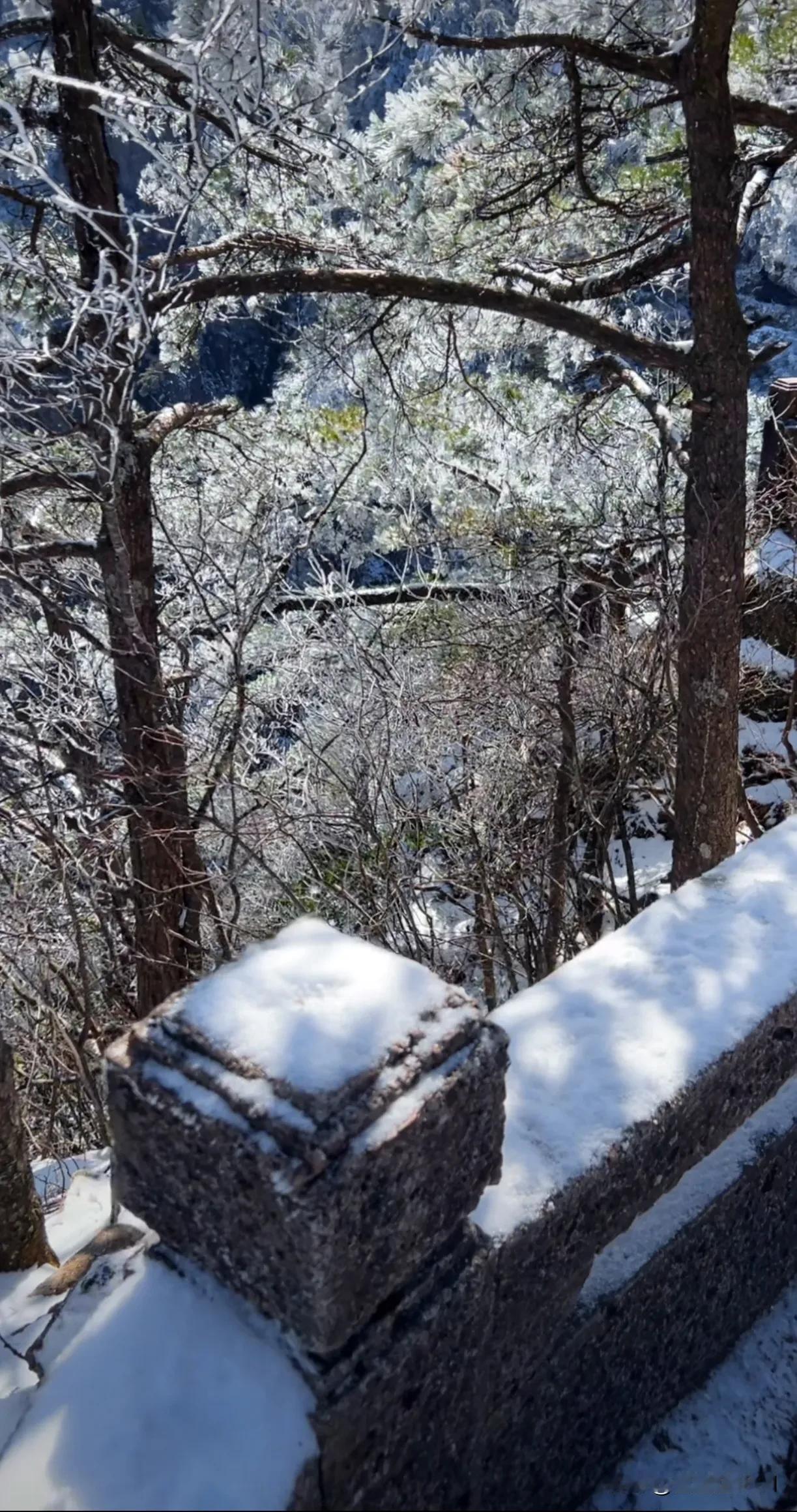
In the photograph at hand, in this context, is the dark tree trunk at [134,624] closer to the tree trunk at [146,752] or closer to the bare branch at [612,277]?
the tree trunk at [146,752]

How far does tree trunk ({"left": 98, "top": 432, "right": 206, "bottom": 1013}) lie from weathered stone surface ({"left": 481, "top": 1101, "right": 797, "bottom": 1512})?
3.57 metres

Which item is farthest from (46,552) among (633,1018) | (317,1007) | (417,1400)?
(417,1400)

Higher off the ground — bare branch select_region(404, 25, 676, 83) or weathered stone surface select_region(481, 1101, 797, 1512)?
bare branch select_region(404, 25, 676, 83)

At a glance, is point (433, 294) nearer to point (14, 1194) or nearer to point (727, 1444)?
point (14, 1194)

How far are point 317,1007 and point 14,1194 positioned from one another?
2.58m

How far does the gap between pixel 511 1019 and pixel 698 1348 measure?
73cm

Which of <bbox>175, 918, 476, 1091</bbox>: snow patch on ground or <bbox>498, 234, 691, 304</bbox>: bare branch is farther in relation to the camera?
<bbox>498, 234, 691, 304</bbox>: bare branch

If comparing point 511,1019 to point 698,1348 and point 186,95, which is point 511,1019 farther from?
point 186,95

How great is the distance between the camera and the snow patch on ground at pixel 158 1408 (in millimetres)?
1154

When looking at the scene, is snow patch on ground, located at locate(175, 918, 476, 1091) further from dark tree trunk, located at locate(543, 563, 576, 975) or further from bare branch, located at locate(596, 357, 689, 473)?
dark tree trunk, located at locate(543, 563, 576, 975)

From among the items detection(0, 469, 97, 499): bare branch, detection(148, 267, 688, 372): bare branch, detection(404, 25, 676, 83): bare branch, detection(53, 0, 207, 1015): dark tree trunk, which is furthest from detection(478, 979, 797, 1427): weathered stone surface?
detection(404, 25, 676, 83): bare branch

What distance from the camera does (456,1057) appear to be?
134 cm

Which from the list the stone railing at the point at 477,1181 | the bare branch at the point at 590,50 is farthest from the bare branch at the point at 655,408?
the stone railing at the point at 477,1181

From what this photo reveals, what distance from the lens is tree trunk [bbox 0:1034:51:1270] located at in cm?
332
